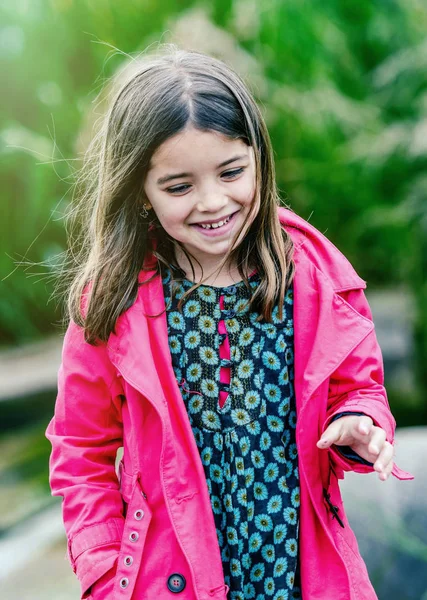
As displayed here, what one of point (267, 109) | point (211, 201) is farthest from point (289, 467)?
point (267, 109)

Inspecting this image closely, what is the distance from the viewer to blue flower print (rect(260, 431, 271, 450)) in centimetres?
154

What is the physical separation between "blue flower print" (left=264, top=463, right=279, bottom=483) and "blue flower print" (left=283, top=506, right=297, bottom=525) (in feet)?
0.22

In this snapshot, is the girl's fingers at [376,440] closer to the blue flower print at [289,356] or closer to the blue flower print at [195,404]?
the blue flower print at [289,356]

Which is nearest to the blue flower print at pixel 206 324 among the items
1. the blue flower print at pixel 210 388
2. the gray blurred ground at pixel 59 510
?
the blue flower print at pixel 210 388

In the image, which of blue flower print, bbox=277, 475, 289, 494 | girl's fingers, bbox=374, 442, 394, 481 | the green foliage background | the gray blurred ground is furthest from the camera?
the green foliage background

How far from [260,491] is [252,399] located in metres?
0.18

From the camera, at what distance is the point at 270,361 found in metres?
1.56

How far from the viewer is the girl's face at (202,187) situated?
145cm

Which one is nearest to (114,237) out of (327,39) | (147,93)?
(147,93)

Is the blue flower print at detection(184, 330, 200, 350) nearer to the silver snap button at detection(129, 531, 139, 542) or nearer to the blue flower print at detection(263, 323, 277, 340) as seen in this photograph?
the blue flower print at detection(263, 323, 277, 340)

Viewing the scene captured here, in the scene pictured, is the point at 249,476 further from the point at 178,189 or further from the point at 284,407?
the point at 178,189

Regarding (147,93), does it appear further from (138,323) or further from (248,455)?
(248,455)

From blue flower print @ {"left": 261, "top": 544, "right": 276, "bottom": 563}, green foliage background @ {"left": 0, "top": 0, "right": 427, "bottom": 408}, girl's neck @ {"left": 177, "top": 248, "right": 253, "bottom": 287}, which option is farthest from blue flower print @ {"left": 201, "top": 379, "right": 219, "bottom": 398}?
green foliage background @ {"left": 0, "top": 0, "right": 427, "bottom": 408}

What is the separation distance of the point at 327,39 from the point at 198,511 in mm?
4948
